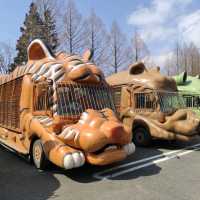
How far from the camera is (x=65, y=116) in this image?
6.39m

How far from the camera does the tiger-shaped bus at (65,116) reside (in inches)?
221

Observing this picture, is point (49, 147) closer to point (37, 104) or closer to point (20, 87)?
point (37, 104)

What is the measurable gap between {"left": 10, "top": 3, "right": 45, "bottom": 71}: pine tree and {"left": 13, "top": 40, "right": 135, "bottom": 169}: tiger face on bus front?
2040 centimetres

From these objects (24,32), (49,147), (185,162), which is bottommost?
(185,162)

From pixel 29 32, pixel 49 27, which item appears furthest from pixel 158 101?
pixel 29 32

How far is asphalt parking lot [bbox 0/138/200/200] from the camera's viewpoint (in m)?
4.98

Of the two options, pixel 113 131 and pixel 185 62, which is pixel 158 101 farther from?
pixel 185 62

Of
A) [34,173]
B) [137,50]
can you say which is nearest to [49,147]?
[34,173]

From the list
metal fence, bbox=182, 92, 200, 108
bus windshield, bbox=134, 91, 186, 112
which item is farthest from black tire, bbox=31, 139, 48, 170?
metal fence, bbox=182, 92, 200, 108

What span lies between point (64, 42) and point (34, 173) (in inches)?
765

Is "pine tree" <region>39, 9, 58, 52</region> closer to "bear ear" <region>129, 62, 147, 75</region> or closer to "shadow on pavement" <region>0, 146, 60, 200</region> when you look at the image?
"bear ear" <region>129, 62, 147, 75</region>

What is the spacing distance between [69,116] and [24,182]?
170cm

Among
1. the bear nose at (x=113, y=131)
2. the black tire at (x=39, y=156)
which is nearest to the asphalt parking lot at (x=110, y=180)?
the black tire at (x=39, y=156)

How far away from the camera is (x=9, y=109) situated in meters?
8.74
